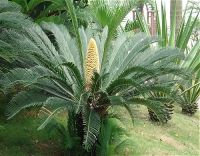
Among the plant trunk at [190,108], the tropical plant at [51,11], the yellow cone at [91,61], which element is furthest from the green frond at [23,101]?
the plant trunk at [190,108]

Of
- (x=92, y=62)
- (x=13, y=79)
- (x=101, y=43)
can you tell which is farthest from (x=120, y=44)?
(x=13, y=79)

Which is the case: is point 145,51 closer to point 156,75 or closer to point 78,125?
point 156,75

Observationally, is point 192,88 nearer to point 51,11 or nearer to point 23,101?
point 51,11

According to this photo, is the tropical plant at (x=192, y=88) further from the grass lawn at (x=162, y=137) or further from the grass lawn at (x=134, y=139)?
the grass lawn at (x=134, y=139)

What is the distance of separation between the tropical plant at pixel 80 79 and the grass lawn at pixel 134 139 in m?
0.58

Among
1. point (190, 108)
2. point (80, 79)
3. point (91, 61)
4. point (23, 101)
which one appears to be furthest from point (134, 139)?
point (190, 108)

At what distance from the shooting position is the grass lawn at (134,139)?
21.8 feet

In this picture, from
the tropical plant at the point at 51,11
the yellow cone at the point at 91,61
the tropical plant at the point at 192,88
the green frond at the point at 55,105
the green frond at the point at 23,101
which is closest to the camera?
the green frond at the point at 55,105

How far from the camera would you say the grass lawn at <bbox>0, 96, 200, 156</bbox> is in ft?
21.8

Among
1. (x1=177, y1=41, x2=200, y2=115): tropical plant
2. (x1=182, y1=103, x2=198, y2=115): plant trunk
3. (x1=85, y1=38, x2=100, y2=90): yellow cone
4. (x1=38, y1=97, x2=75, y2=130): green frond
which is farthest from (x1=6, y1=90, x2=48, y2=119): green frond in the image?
(x1=182, y1=103, x2=198, y2=115): plant trunk

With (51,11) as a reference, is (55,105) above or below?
below

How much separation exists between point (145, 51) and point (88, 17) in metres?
2.05

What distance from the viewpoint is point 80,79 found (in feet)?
20.8

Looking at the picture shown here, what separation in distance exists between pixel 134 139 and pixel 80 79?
221 centimetres
